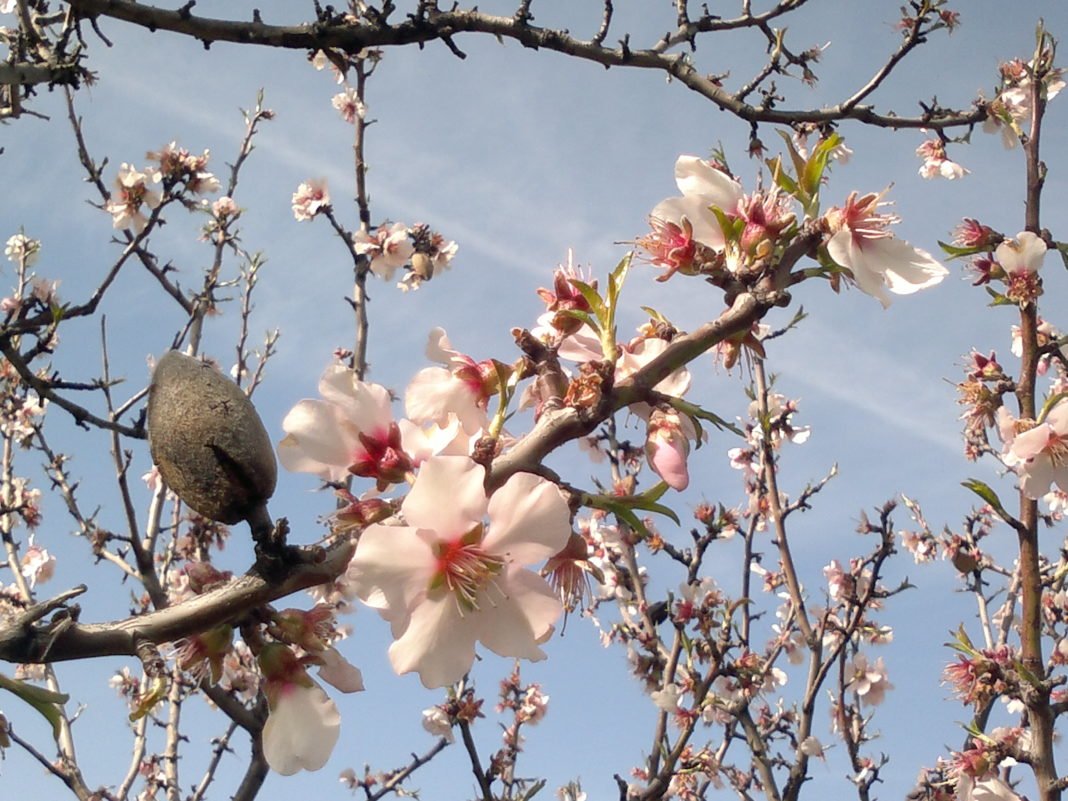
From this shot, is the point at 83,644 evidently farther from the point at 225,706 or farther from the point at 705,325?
the point at 225,706

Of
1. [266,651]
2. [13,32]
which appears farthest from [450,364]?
[13,32]

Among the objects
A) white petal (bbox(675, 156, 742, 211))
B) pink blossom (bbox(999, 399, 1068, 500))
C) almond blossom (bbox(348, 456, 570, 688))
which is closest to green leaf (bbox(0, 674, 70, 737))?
almond blossom (bbox(348, 456, 570, 688))

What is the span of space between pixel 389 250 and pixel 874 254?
18.1ft

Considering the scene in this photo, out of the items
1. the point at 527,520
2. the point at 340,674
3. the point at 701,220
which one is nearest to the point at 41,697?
the point at 340,674

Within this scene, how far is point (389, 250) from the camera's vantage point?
645 cm

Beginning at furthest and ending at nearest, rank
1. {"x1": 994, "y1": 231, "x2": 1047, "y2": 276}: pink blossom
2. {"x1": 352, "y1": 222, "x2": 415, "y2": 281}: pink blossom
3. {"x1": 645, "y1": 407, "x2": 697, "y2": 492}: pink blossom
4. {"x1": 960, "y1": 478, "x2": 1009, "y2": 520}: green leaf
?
{"x1": 352, "y1": 222, "x2": 415, "y2": 281}: pink blossom, {"x1": 994, "y1": 231, "x2": 1047, "y2": 276}: pink blossom, {"x1": 960, "y1": 478, "x2": 1009, "y2": 520}: green leaf, {"x1": 645, "y1": 407, "x2": 697, "y2": 492}: pink blossom

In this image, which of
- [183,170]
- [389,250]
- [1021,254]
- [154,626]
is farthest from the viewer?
[389,250]

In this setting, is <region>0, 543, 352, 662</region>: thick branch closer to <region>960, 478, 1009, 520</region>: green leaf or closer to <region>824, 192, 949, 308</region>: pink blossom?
<region>824, 192, 949, 308</region>: pink blossom

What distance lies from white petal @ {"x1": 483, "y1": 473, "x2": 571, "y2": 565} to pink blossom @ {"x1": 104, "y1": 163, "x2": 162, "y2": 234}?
18.5 ft

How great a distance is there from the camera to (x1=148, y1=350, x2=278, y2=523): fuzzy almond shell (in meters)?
0.81

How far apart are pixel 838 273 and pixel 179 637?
96 centimetres

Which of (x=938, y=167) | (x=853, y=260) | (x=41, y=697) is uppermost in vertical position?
(x=938, y=167)

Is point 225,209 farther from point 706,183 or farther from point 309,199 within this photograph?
point 706,183

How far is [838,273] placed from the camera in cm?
122
